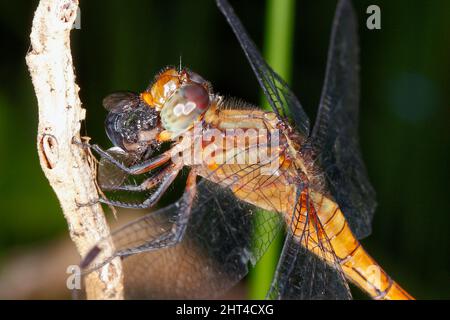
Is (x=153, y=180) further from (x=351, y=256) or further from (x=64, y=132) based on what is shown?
(x=351, y=256)

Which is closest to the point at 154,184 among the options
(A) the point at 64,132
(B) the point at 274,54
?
(A) the point at 64,132

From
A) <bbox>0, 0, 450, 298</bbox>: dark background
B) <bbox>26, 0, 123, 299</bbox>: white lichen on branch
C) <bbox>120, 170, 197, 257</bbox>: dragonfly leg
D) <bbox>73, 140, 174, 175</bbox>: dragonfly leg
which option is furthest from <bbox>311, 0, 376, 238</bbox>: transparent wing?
<bbox>26, 0, 123, 299</bbox>: white lichen on branch

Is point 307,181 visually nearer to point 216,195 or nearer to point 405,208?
point 216,195

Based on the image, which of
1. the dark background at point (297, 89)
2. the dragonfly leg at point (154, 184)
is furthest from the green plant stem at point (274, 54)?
the dragonfly leg at point (154, 184)

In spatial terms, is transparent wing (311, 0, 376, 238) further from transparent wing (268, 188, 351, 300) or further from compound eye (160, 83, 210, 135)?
compound eye (160, 83, 210, 135)

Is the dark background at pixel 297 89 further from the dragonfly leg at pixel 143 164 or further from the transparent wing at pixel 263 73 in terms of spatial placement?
the dragonfly leg at pixel 143 164

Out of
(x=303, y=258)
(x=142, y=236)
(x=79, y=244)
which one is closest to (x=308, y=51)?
(x=303, y=258)
